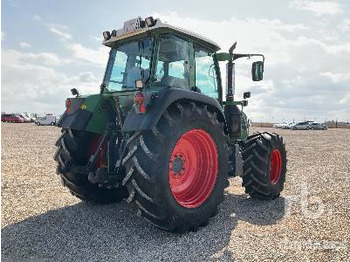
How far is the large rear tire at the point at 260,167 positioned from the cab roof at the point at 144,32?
2.15m

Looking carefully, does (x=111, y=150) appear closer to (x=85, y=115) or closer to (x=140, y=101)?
(x=85, y=115)

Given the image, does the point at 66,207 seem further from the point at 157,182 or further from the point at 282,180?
the point at 282,180

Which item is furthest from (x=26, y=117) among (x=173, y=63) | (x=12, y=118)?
(x=173, y=63)

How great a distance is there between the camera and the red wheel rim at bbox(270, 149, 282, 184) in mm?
7602

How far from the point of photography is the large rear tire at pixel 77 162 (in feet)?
19.3

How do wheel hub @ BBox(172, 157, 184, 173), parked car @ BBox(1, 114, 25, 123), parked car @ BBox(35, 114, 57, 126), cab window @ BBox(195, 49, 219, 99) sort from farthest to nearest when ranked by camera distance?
1. parked car @ BBox(1, 114, 25, 123)
2. parked car @ BBox(35, 114, 57, 126)
3. cab window @ BBox(195, 49, 219, 99)
4. wheel hub @ BBox(172, 157, 184, 173)

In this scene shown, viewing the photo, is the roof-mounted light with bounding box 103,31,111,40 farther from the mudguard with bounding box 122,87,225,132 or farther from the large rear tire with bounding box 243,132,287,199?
the large rear tire with bounding box 243,132,287,199

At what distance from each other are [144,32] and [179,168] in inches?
86.5

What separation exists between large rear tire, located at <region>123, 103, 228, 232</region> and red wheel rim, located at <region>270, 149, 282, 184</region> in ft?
7.92

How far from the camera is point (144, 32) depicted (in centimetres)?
565

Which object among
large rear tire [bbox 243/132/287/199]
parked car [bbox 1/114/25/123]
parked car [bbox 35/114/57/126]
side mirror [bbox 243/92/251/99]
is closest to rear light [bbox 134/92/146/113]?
large rear tire [bbox 243/132/287/199]

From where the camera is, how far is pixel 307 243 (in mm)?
4715

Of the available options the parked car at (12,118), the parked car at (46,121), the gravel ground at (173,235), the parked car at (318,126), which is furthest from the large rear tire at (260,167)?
the parked car at (12,118)

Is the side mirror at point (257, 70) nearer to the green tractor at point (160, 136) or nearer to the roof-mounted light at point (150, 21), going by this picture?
the green tractor at point (160, 136)
